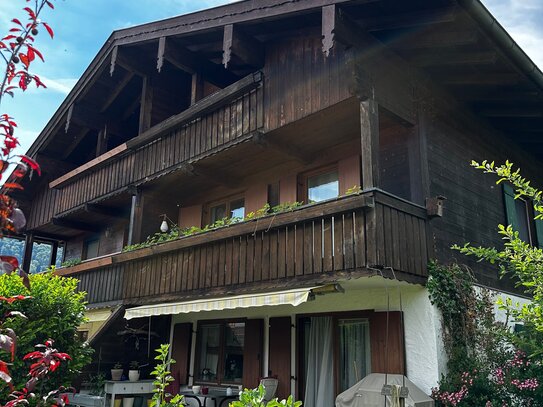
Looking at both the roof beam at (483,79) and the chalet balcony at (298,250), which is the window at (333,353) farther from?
the roof beam at (483,79)

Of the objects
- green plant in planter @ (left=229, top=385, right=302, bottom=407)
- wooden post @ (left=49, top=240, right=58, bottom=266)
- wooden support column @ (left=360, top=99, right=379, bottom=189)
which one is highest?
wooden post @ (left=49, top=240, right=58, bottom=266)

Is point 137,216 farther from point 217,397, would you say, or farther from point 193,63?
point 217,397

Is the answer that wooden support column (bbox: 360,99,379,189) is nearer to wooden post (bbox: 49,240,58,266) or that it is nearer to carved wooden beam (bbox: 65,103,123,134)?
carved wooden beam (bbox: 65,103,123,134)

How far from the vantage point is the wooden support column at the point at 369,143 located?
25.3 feet

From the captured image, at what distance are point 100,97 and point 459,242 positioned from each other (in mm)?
11287

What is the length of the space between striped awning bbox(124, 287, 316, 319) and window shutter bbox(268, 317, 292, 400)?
5.32 feet

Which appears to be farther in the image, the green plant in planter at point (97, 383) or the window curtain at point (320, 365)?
the green plant in planter at point (97, 383)

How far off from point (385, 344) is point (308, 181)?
13.1 ft

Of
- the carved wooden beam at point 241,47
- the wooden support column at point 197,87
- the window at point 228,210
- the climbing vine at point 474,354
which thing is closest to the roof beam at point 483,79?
the climbing vine at point 474,354

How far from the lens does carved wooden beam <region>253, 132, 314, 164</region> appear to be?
32.3 ft

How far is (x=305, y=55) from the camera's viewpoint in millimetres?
9344

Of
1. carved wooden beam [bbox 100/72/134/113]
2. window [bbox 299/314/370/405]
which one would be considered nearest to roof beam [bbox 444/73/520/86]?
window [bbox 299/314/370/405]

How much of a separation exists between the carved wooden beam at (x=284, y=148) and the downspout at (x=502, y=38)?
4038mm

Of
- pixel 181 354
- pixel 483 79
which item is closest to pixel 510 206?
pixel 483 79
